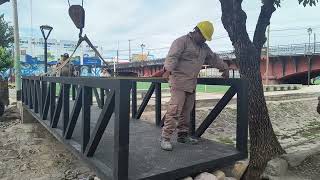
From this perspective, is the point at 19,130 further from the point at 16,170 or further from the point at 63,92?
the point at 63,92

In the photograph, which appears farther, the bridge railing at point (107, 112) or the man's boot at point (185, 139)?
the man's boot at point (185, 139)

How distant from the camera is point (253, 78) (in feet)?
22.0

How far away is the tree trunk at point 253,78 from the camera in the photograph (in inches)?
259

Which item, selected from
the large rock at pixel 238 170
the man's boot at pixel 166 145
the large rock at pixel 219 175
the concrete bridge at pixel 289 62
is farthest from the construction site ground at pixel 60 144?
the concrete bridge at pixel 289 62

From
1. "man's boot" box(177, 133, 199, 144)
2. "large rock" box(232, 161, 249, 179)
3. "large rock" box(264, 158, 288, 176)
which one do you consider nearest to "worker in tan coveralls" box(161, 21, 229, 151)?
"man's boot" box(177, 133, 199, 144)

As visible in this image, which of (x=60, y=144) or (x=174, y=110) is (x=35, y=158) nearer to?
(x=60, y=144)

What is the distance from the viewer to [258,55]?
6.84m

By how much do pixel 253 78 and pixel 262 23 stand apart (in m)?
1.02

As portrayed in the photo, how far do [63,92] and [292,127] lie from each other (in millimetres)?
11550

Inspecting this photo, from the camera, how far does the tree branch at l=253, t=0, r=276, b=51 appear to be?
684cm

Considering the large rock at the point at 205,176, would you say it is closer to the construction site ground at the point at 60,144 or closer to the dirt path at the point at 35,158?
the construction site ground at the point at 60,144

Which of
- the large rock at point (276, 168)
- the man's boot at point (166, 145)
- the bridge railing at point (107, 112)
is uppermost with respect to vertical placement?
the bridge railing at point (107, 112)

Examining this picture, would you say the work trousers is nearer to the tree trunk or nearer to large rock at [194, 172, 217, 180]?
large rock at [194, 172, 217, 180]

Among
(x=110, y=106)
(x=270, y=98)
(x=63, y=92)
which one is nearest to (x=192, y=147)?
(x=110, y=106)
